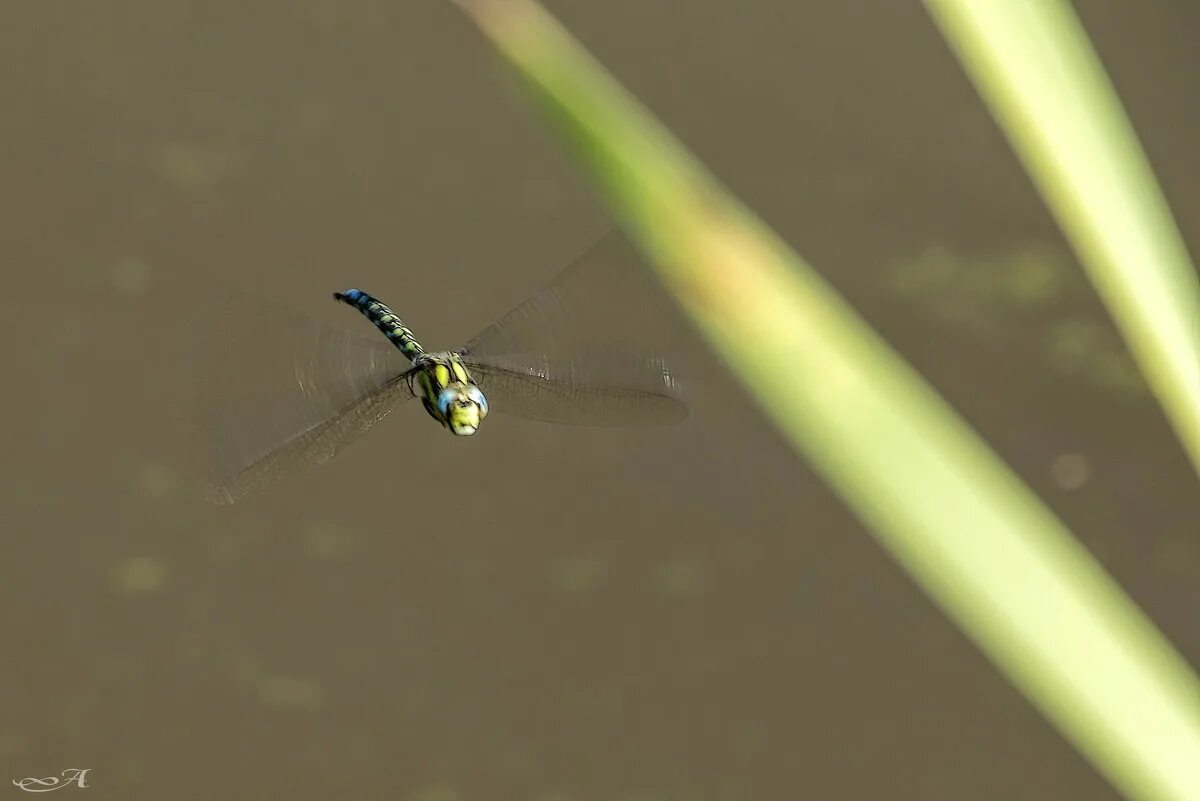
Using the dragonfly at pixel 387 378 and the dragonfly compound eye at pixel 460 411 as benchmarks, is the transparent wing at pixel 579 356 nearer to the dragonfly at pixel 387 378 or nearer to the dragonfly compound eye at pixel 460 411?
the dragonfly at pixel 387 378

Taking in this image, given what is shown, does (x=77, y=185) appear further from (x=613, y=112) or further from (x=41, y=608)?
(x=613, y=112)

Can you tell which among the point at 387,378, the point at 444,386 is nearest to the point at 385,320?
the point at 387,378

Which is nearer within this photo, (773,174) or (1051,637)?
(1051,637)

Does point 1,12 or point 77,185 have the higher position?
point 1,12

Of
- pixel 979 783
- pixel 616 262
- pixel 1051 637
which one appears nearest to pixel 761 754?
pixel 979 783

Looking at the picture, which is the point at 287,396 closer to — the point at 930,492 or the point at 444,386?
the point at 444,386

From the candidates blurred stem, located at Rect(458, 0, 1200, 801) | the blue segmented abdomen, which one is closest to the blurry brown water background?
the blue segmented abdomen

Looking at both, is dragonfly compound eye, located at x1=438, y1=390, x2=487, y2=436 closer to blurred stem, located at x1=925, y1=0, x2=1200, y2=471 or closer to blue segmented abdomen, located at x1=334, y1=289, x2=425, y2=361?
blue segmented abdomen, located at x1=334, y1=289, x2=425, y2=361
